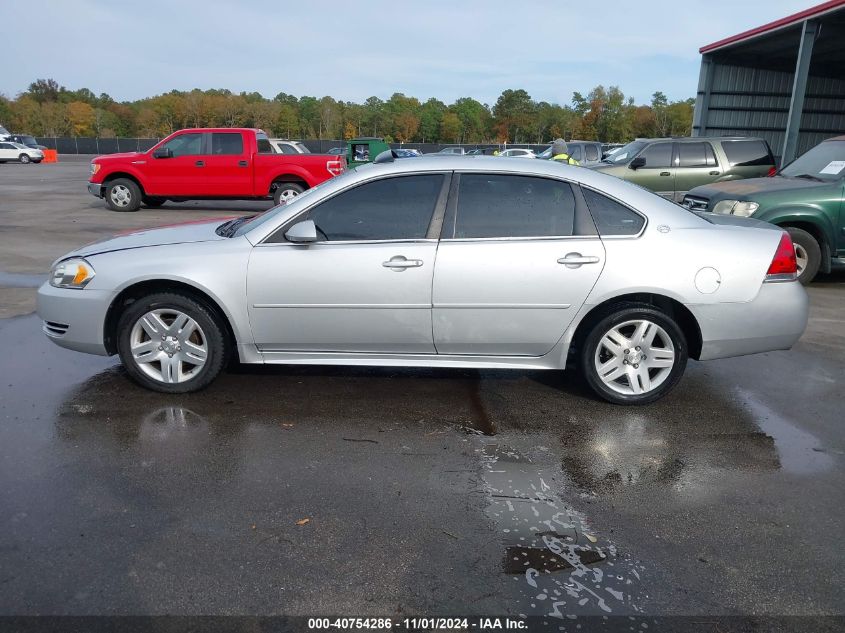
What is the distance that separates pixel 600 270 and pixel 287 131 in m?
113

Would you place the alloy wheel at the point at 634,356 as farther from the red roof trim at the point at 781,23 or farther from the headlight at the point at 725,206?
the red roof trim at the point at 781,23

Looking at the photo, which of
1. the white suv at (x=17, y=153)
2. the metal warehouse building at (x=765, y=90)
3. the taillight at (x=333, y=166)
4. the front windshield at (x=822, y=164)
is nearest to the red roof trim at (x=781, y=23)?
the metal warehouse building at (x=765, y=90)

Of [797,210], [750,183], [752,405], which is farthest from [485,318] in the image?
[750,183]

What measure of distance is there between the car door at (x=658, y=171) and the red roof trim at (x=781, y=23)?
4.77 m

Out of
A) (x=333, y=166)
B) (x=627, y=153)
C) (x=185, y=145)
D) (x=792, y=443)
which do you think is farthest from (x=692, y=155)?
(x=185, y=145)

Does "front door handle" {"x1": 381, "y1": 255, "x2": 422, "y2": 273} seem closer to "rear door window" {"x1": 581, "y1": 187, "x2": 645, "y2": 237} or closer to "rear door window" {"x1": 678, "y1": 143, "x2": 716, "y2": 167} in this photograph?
"rear door window" {"x1": 581, "y1": 187, "x2": 645, "y2": 237}

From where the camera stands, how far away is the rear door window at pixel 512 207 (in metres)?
4.36

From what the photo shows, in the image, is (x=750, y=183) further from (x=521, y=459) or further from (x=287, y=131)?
(x=287, y=131)

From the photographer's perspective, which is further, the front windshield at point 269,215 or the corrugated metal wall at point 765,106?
the corrugated metal wall at point 765,106

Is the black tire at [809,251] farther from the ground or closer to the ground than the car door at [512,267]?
closer to the ground

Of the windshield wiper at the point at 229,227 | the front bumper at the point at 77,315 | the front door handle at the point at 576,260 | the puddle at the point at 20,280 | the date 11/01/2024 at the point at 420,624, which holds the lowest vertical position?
the date 11/01/2024 at the point at 420,624

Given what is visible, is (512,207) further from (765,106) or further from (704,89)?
(765,106)

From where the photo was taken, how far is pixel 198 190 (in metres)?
14.9

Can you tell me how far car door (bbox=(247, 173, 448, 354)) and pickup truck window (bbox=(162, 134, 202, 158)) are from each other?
37.9ft
